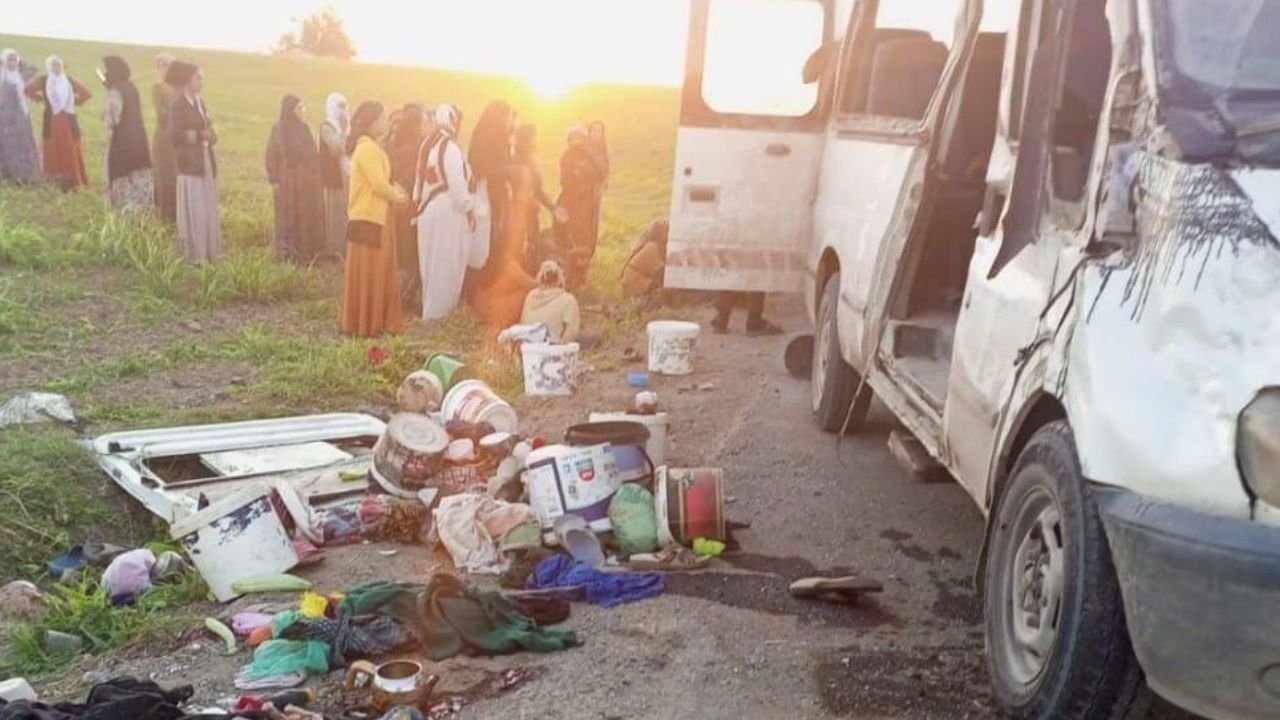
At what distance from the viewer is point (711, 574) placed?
468 centimetres

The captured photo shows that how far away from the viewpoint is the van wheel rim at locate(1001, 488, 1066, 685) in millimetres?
3123

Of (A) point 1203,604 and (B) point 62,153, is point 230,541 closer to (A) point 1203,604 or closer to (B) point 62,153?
(A) point 1203,604

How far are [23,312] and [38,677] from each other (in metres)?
5.49

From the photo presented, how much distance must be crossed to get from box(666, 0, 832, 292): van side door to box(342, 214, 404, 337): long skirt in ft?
8.70

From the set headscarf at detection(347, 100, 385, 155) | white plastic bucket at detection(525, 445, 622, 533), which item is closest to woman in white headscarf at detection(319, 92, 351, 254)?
headscarf at detection(347, 100, 385, 155)

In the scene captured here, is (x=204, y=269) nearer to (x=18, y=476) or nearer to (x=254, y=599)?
(x=18, y=476)

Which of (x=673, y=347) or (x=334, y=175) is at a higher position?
(x=334, y=175)

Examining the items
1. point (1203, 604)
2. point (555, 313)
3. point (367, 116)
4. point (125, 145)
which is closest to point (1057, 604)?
point (1203, 604)

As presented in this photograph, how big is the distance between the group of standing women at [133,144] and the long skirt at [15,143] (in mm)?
13

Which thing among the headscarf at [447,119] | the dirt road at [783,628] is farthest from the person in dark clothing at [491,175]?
the dirt road at [783,628]

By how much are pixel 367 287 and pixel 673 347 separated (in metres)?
2.52

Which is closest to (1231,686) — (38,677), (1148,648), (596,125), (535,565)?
(1148,648)

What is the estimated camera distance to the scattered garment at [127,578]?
15.5 ft

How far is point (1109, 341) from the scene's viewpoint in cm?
281
